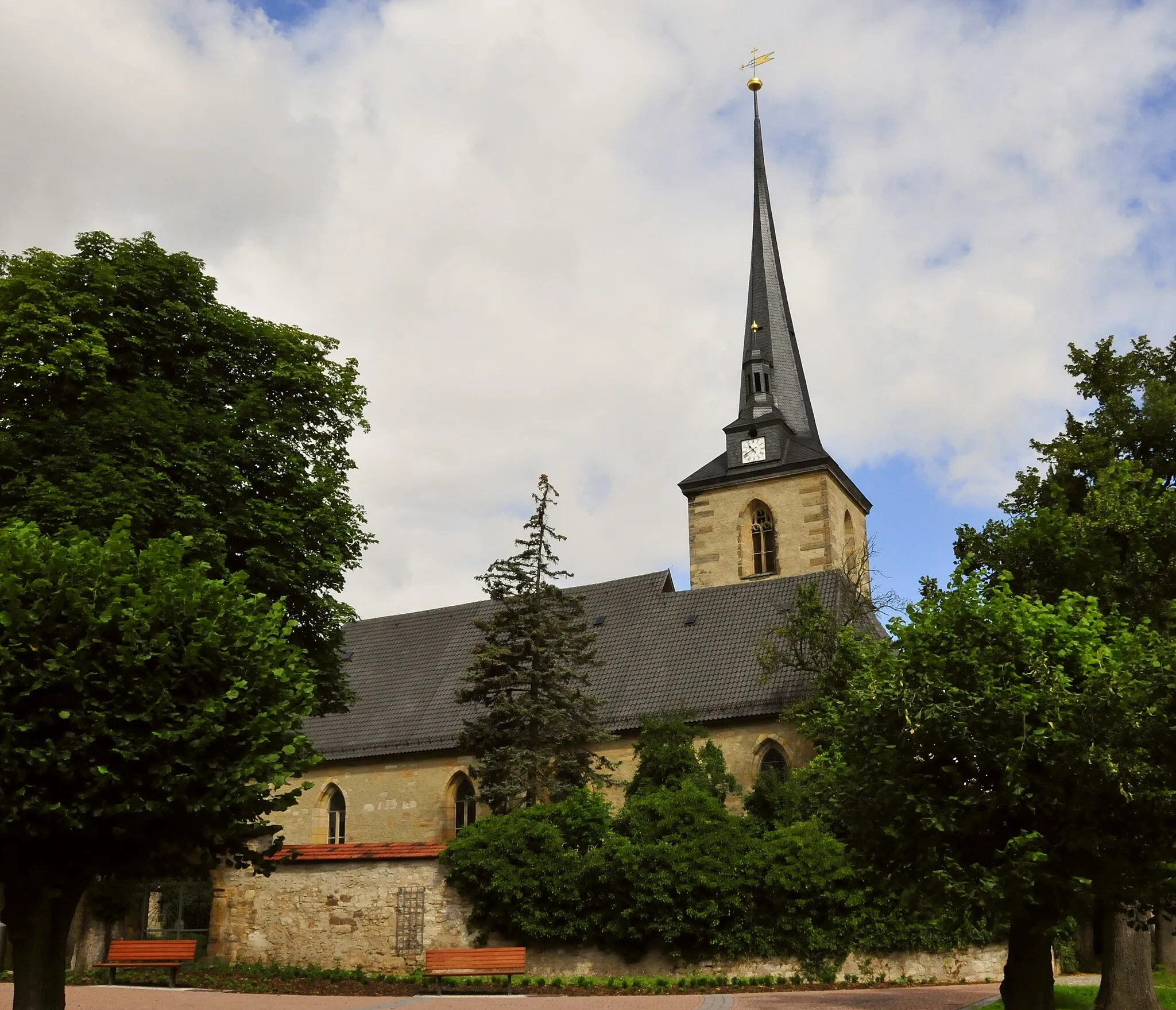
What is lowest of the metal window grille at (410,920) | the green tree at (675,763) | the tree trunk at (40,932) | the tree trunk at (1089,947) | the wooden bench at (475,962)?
the tree trunk at (1089,947)

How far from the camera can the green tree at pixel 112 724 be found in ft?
41.8

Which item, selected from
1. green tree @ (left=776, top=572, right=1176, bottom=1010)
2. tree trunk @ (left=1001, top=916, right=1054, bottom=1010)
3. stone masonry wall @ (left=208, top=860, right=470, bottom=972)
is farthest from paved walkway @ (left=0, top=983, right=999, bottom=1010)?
green tree @ (left=776, top=572, right=1176, bottom=1010)

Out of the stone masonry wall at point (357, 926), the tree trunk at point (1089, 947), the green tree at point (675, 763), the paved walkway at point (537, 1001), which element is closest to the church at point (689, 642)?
the green tree at point (675, 763)

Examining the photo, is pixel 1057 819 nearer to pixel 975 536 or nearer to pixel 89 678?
pixel 975 536

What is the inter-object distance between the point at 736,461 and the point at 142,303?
86.8 feet

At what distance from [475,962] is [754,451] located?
2693cm

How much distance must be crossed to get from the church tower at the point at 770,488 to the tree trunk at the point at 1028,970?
27774mm

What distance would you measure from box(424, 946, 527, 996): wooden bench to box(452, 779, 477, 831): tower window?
1336 cm

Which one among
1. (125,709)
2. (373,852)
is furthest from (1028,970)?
(373,852)

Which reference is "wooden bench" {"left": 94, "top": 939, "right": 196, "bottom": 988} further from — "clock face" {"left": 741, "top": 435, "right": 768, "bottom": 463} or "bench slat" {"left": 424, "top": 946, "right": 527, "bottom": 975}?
"clock face" {"left": 741, "top": 435, "right": 768, "bottom": 463}

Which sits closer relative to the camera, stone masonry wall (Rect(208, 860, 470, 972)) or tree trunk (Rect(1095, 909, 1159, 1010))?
tree trunk (Rect(1095, 909, 1159, 1010))

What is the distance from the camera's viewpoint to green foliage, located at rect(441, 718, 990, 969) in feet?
70.1

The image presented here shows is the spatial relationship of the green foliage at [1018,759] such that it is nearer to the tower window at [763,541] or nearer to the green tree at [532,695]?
the green tree at [532,695]

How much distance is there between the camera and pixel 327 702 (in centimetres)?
2322
